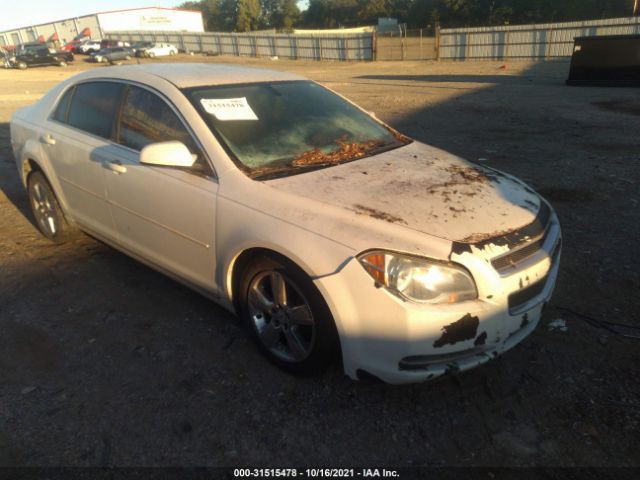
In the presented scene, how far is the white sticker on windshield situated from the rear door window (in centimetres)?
89

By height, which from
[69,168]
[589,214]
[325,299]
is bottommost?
[589,214]

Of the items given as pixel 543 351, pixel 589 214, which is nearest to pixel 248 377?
pixel 543 351

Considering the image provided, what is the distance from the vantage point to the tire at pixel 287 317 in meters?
2.37

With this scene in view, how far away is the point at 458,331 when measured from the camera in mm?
2143

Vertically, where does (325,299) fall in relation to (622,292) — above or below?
above

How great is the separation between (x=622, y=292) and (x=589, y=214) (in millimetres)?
1637

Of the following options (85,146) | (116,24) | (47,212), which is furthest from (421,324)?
(116,24)

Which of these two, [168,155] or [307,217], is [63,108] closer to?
[168,155]

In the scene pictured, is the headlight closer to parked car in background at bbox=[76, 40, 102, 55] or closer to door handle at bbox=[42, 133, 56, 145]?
door handle at bbox=[42, 133, 56, 145]

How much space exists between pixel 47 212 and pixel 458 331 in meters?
4.04

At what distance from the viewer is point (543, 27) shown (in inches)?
1189

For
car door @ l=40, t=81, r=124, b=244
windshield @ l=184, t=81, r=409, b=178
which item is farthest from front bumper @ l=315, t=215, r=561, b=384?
car door @ l=40, t=81, r=124, b=244

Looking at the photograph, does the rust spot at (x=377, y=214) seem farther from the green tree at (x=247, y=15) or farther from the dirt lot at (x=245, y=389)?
the green tree at (x=247, y=15)

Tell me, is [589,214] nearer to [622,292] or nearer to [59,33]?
[622,292]
